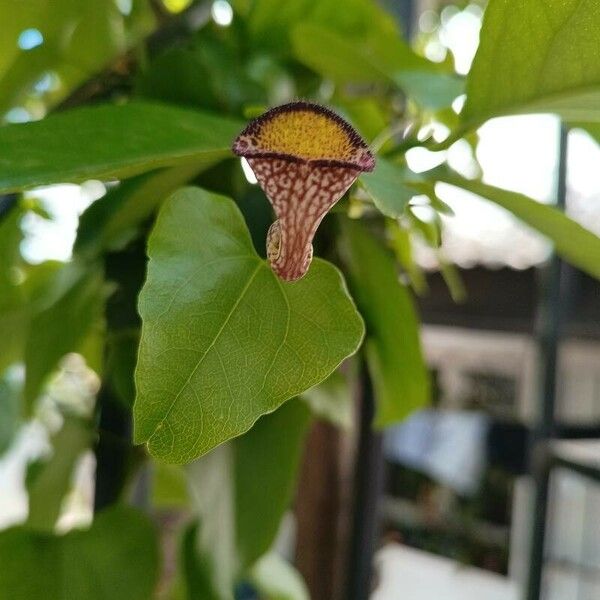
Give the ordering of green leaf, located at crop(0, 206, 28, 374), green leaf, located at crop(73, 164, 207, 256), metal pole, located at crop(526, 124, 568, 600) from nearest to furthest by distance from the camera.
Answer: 1. green leaf, located at crop(73, 164, 207, 256)
2. green leaf, located at crop(0, 206, 28, 374)
3. metal pole, located at crop(526, 124, 568, 600)

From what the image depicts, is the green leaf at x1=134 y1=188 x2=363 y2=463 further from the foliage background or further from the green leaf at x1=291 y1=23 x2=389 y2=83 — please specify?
the green leaf at x1=291 y1=23 x2=389 y2=83

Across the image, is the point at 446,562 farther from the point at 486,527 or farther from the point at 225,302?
the point at 225,302

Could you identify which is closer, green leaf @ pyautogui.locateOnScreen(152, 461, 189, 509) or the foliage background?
the foliage background

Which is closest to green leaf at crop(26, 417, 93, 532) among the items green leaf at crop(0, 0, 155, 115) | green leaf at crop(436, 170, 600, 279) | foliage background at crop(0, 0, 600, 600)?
foliage background at crop(0, 0, 600, 600)

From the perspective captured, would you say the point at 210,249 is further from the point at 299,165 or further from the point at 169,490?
the point at 169,490

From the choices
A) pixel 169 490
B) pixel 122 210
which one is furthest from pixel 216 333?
pixel 169 490

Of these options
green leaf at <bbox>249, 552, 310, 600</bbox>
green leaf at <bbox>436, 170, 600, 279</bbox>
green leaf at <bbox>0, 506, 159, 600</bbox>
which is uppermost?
Result: green leaf at <bbox>436, 170, 600, 279</bbox>
